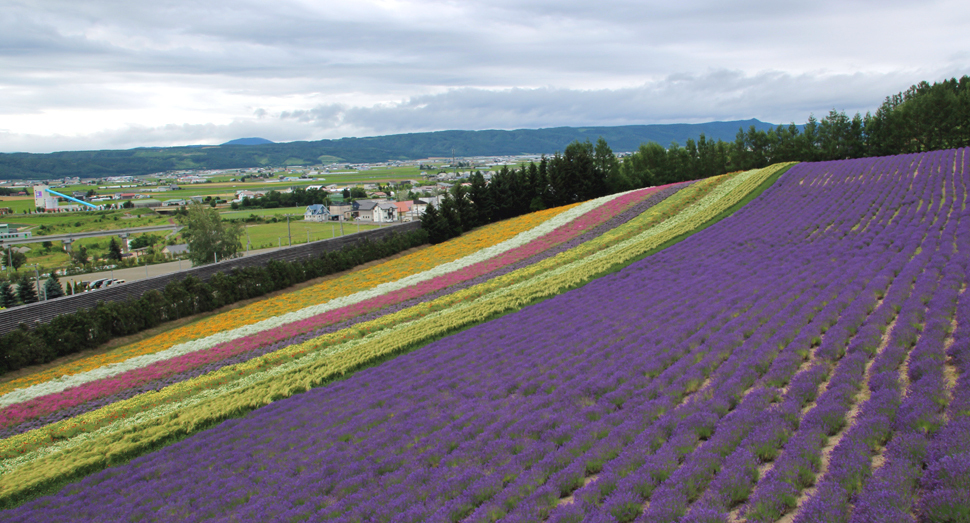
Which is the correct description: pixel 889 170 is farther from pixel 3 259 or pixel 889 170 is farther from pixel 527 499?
pixel 3 259

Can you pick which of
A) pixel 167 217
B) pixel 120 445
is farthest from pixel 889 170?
pixel 167 217

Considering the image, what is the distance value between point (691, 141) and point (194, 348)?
250 feet

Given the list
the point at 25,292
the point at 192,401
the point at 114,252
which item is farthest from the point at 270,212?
the point at 192,401

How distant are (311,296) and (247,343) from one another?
10.8m

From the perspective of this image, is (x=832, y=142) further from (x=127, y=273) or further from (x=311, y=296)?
(x=127, y=273)

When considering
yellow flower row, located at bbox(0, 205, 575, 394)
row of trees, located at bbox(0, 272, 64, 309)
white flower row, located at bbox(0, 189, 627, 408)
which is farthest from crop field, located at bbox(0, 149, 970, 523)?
row of trees, located at bbox(0, 272, 64, 309)

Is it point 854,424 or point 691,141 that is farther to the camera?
point 691,141

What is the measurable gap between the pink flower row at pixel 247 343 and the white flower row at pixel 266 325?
0.83 m

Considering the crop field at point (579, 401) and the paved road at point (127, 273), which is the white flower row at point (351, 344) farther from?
the paved road at point (127, 273)

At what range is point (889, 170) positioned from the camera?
A: 42500 mm

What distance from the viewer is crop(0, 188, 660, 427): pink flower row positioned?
2217 cm

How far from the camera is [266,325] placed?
31609 millimetres

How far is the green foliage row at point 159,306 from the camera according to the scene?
1145 inches

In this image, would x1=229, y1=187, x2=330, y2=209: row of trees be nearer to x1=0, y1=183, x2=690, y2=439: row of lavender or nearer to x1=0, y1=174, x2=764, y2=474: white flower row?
x1=0, y1=183, x2=690, y2=439: row of lavender
